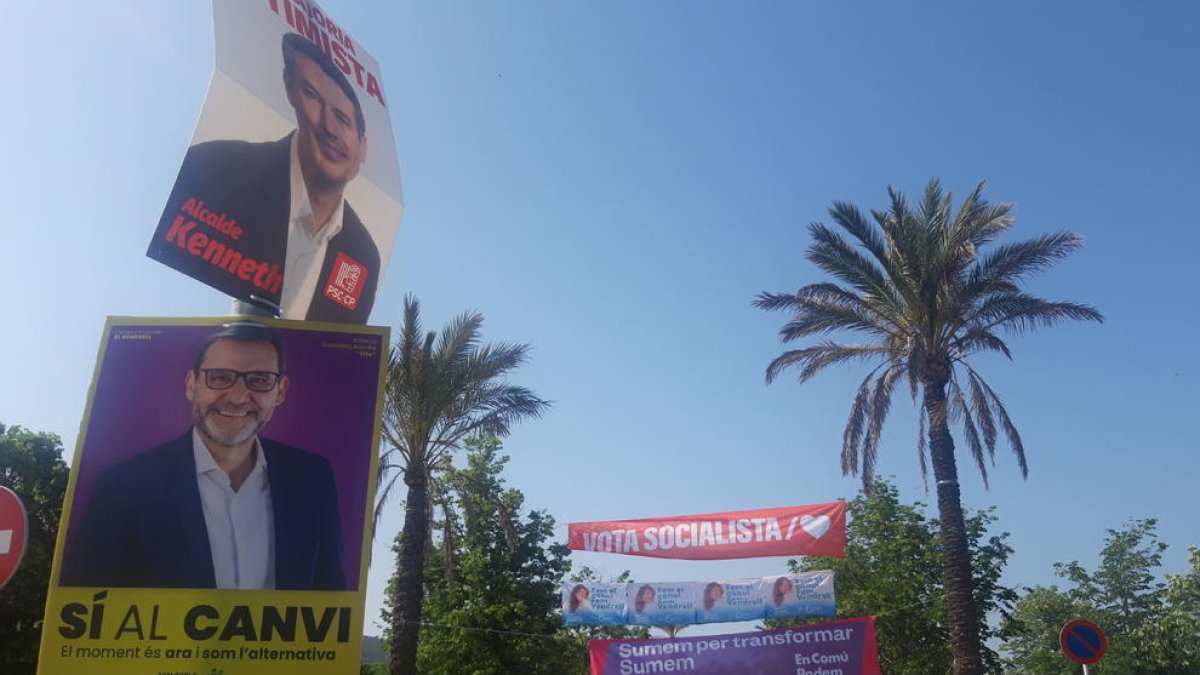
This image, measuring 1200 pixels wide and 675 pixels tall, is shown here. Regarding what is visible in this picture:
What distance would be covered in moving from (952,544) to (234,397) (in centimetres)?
1617

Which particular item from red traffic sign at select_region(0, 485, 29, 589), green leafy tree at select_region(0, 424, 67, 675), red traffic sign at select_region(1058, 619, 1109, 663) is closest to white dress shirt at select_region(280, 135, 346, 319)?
red traffic sign at select_region(0, 485, 29, 589)

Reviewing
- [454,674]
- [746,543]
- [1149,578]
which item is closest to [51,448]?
[454,674]

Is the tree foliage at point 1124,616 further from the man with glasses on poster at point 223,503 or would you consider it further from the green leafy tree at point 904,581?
the man with glasses on poster at point 223,503

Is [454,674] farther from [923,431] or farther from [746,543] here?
[923,431]

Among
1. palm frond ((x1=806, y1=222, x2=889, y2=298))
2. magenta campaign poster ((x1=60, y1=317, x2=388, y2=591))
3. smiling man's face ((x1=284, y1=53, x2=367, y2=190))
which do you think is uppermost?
palm frond ((x1=806, y1=222, x2=889, y2=298))

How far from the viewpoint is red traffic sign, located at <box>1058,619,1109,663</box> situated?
12.1 metres

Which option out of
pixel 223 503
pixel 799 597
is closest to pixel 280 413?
pixel 223 503

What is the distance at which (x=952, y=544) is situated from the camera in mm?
18281

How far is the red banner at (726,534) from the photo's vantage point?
19.4 meters

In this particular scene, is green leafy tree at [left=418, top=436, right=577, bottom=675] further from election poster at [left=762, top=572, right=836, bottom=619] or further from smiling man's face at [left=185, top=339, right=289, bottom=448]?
smiling man's face at [left=185, top=339, right=289, bottom=448]

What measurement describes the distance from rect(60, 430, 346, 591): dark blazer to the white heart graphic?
1552 cm

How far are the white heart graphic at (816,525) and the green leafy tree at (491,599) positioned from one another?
8.43 m

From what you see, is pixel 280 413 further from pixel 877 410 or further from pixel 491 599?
pixel 491 599

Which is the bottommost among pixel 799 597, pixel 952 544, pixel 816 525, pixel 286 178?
pixel 799 597
